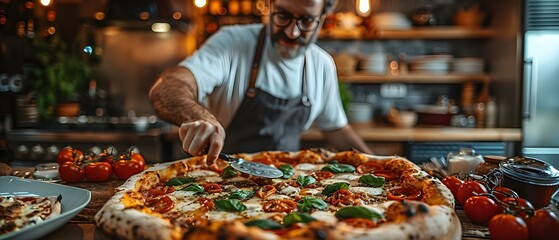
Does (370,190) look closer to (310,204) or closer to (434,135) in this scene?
(310,204)

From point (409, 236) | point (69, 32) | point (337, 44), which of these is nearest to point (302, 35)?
point (409, 236)

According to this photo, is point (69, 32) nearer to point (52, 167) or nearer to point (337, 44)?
point (337, 44)

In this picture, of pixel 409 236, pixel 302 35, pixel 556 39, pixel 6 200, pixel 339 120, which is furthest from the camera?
pixel 556 39

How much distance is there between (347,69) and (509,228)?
3734 mm

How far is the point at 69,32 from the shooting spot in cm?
554

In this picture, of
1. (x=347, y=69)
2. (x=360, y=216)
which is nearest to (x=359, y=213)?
(x=360, y=216)

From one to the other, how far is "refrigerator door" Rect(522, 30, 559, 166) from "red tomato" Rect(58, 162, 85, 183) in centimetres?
408

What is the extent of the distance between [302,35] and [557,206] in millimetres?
1589

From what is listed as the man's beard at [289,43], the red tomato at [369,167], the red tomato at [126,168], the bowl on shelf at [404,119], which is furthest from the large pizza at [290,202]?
the bowl on shelf at [404,119]

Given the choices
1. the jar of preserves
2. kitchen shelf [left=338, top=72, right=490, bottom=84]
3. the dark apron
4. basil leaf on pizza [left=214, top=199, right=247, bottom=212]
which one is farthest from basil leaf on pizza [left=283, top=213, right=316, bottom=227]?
kitchen shelf [left=338, top=72, right=490, bottom=84]

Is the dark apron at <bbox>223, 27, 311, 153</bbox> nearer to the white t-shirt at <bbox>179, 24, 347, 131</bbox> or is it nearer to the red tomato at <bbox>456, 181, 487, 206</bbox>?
the white t-shirt at <bbox>179, 24, 347, 131</bbox>

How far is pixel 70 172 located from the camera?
6.63ft

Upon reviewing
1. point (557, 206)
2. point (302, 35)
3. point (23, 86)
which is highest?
point (302, 35)

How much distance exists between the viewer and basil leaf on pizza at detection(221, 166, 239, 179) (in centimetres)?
208
